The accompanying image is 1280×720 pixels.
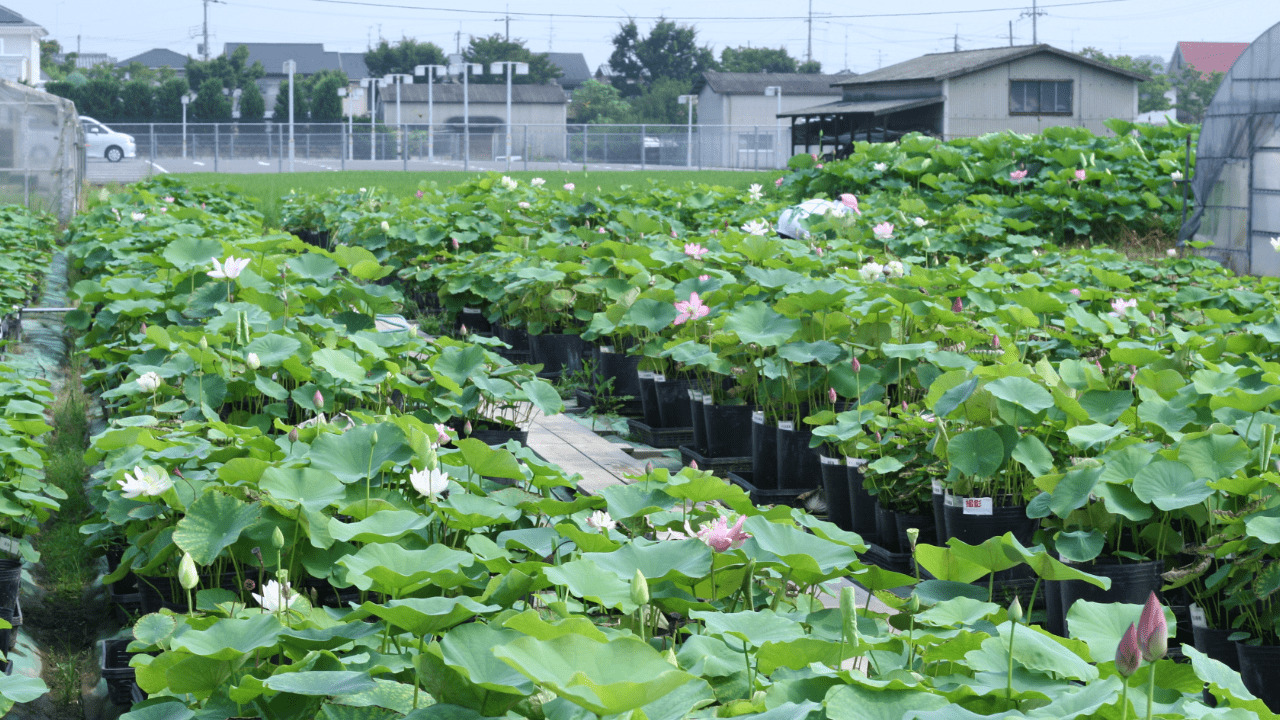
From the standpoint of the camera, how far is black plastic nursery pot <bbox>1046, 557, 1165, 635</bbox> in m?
2.51

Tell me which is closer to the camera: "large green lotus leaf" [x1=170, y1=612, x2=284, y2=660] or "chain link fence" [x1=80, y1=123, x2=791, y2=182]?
"large green lotus leaf" [x1=170, y1=612, x2=284, y2=660]

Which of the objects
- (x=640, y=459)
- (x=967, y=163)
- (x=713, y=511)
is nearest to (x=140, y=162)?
(x=967, y=163)

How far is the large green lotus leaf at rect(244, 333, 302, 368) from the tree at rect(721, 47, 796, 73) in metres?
65.2

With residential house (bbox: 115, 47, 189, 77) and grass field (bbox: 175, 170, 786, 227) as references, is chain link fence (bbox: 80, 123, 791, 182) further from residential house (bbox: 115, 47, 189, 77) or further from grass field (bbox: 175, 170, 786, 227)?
residential house (bbox: 115, 47, 189, 77)

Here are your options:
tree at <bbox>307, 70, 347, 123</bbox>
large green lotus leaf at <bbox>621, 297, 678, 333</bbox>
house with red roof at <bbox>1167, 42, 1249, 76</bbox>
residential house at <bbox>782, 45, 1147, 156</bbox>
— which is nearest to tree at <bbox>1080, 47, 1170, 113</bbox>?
house with red roof at <bbox>1167, 42, 1249, 76</bbox>

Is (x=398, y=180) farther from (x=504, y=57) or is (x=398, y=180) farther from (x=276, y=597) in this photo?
(x=504, y=57)

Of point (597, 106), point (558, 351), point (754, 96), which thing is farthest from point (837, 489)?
point (597, 106)

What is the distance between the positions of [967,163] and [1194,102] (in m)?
46.1

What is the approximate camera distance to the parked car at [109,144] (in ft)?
101

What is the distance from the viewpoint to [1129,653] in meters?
1.10

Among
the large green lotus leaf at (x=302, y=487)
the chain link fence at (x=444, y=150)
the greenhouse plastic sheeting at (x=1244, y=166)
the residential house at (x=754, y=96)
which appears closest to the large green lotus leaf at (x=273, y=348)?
the large green lotus leaf at (x=302, y=487)

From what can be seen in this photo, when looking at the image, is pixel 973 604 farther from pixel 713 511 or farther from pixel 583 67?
pixel 583 67

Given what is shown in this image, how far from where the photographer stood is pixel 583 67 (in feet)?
293

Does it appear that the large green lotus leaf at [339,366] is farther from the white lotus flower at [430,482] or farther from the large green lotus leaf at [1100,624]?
the large green lotus leaf at [1100,624]
